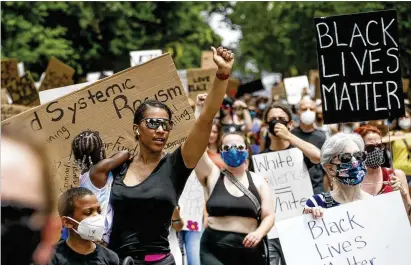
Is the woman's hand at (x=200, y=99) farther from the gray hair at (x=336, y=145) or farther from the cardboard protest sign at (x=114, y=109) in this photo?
the gray hair at (x=336, y=145)

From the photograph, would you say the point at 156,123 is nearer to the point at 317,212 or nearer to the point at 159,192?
the point at 159,192

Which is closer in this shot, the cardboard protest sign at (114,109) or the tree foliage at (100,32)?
the cardboard protest sign at (114,109)

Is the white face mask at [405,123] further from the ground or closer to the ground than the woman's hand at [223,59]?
closer to the ground

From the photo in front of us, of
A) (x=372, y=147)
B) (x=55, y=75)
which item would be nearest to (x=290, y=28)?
(x=55, y=75)

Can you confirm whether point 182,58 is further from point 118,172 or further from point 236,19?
point 118,172

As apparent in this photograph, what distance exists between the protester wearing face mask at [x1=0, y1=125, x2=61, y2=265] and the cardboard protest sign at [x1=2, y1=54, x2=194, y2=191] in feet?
11.9

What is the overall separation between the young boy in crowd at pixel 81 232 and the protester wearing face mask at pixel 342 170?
1.23 m

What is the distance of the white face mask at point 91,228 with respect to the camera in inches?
164

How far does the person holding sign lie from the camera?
13.9ft

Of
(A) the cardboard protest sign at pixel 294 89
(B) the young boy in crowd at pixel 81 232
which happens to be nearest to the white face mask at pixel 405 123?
(A) the cardboard protest sign at pixel 294 89

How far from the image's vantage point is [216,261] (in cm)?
630

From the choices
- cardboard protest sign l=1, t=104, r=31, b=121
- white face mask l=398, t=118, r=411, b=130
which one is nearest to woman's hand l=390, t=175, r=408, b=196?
white face mask l=398, t=118, r=411, b=130

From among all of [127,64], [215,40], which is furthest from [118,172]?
[215,40]

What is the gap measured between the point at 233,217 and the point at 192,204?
1.70m
